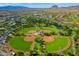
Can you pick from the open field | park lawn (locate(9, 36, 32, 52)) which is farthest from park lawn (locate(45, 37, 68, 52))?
park lawn (locate(9, 36, 32, 52))

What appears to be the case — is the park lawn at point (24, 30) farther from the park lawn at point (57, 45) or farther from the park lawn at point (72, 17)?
the park lawn at point (72, 17)

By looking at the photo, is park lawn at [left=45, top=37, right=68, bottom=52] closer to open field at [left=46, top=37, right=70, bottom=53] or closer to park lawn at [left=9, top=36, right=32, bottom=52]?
open field at [left=46, top=37, right=70, bottom=53]

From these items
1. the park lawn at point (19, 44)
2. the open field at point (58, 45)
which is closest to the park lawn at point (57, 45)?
the open field at point (58, 45)

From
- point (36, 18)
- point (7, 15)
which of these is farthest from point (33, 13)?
point (7, 15)

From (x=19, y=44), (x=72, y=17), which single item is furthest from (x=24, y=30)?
(x=72, y=17)

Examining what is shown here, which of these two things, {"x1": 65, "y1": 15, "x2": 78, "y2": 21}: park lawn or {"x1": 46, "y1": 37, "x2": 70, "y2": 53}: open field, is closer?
{"x1": 46, "y1": 37, "x2": 70, "y2": 53}: open field

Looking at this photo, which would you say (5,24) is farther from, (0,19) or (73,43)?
(73,43)
